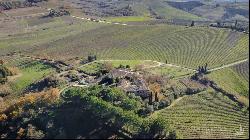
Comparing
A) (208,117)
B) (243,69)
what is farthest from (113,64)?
(208,117)

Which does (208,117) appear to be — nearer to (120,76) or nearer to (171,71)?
(120,76)

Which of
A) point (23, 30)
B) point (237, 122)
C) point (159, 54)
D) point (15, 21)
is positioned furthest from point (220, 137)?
point (15, 21)

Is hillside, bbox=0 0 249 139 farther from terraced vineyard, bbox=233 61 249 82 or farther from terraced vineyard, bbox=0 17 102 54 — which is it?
terraced vineyard, bbox=0 17 102 54

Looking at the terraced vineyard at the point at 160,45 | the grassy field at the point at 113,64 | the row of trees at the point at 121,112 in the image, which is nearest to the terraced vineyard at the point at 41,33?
the terraced vineyard at the point at 160,45

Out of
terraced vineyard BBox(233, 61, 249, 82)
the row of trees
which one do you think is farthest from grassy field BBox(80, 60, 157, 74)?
the row of trees

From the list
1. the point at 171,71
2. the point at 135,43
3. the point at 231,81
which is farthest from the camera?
the point at 135,43

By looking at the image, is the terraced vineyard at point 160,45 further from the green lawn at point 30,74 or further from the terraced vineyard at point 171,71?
the green lawn at point 30,74

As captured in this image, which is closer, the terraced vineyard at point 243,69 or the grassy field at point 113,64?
the terraced vineyard at point 243,69

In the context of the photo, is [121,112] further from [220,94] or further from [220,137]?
[220,94]
